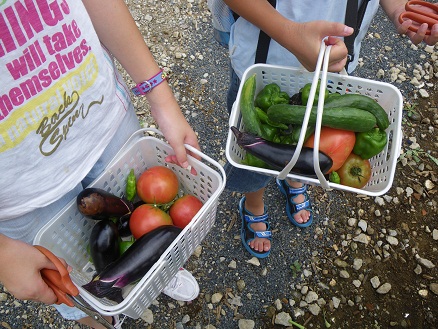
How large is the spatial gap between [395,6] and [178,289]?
169cm

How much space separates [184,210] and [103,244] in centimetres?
32

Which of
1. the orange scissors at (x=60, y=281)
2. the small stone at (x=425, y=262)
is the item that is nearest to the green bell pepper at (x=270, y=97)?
the orange scissors at (x=60, y=281)

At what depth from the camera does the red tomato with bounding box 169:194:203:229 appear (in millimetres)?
1474

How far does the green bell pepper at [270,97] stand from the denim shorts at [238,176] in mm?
229

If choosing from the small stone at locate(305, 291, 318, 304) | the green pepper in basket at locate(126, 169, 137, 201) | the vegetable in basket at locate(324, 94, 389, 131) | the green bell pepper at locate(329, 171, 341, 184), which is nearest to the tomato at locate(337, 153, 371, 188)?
the green bell pepper at locate(329, 171, 341, 184)

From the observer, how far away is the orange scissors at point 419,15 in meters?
1.43

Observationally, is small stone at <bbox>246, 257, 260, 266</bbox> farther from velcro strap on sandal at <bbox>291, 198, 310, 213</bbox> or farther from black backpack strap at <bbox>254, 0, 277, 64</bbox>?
black backpack strap at <bbox>254, 0, 277, 64</bbox>

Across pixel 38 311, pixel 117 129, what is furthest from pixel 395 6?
pixel 38 311

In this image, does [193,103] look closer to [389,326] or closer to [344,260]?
[344,260]

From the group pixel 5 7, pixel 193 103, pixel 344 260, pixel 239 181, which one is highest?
pixel 5 7

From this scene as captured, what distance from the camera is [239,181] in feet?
6.03

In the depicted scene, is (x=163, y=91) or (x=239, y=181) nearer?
(x=163, y=91)

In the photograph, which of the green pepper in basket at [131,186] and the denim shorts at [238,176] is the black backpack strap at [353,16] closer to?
the denim shorts at [238,176]

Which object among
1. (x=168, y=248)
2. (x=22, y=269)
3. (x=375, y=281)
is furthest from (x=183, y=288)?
(x=22, y=269)
